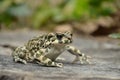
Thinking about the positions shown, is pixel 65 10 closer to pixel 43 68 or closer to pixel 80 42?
pixel 80 42

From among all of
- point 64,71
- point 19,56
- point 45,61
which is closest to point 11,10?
point 19,56

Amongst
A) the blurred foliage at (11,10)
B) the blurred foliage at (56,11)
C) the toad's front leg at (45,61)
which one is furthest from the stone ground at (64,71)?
the blurred foliage at (11,10)

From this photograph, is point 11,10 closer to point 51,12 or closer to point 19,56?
point 51,12

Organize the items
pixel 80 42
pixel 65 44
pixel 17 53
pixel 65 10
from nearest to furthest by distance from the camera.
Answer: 1. pixel 65 44
2. pixel 17 53
3. pixel 80 42
4. pixel 65 10

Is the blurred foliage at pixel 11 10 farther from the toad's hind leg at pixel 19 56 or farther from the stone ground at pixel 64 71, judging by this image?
the toad's hind leg at pixel 19 56

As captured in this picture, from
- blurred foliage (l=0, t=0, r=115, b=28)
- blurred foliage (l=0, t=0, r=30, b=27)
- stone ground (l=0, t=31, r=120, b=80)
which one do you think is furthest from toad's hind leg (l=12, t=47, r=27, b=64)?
blurred foliage (l=0, t=0, r=30, b=27)

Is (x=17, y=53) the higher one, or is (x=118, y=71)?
(x=17, y=53)

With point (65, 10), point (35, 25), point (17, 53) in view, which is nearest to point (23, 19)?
point (35, 25)
